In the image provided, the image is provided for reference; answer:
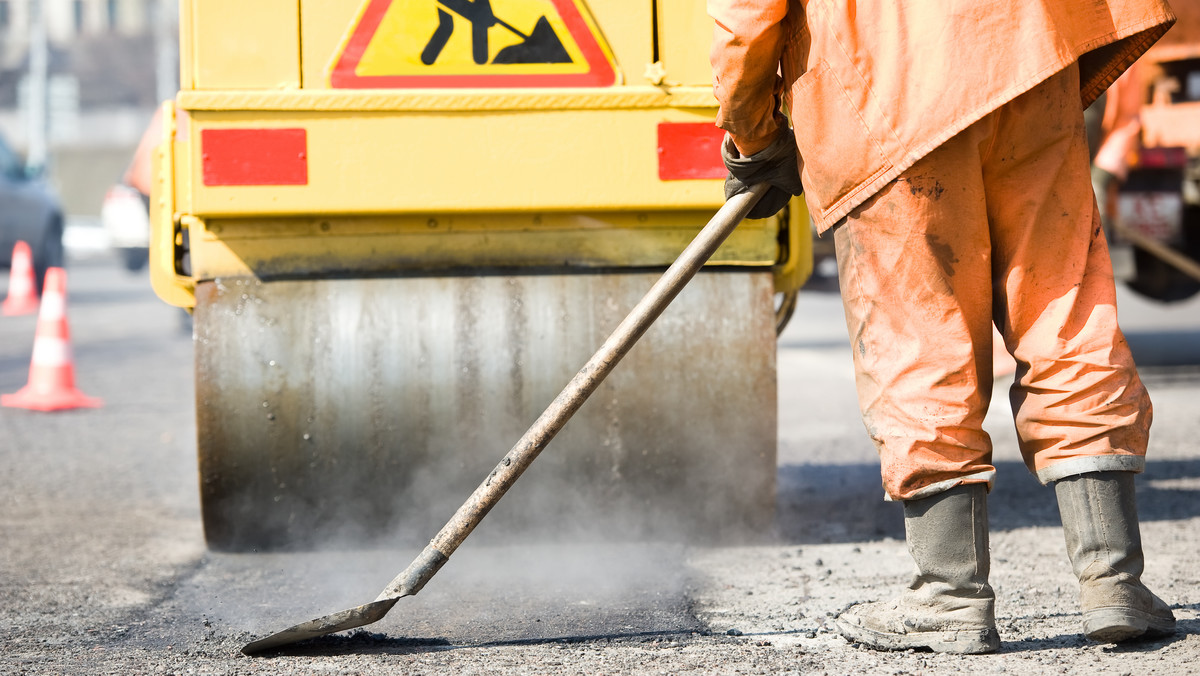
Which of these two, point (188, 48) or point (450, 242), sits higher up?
point (188, 48)

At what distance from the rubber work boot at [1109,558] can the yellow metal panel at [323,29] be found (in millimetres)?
1764

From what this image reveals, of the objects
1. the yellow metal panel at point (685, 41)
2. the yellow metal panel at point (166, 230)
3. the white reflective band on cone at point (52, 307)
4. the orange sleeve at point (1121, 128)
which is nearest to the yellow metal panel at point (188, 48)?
the yellow metal panel at point (166, 230)

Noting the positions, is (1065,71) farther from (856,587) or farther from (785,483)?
(785,483)

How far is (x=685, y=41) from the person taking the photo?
10.4 feet

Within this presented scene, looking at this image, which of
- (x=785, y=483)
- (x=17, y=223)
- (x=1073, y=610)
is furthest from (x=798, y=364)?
(x=17, y=223)

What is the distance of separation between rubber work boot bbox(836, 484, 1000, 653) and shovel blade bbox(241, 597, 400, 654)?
96 cm

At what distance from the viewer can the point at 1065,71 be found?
250 cm

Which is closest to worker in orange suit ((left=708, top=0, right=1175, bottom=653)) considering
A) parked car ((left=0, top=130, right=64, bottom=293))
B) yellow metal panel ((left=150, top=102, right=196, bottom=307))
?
yellow metal panel ((left=150, top=102, right=196, bottom=307))

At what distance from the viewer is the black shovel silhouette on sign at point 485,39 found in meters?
3.13

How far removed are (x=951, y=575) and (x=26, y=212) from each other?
12.0m

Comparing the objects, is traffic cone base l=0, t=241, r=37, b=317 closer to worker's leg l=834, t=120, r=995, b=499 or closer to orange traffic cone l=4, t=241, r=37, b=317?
orange traffic cone l=4, t=241, r=37, b=317

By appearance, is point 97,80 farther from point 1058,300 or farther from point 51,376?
point 1058,300

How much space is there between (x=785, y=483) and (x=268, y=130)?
2118 mm

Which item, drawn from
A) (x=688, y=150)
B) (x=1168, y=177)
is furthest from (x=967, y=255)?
(x=1168, y=177)
